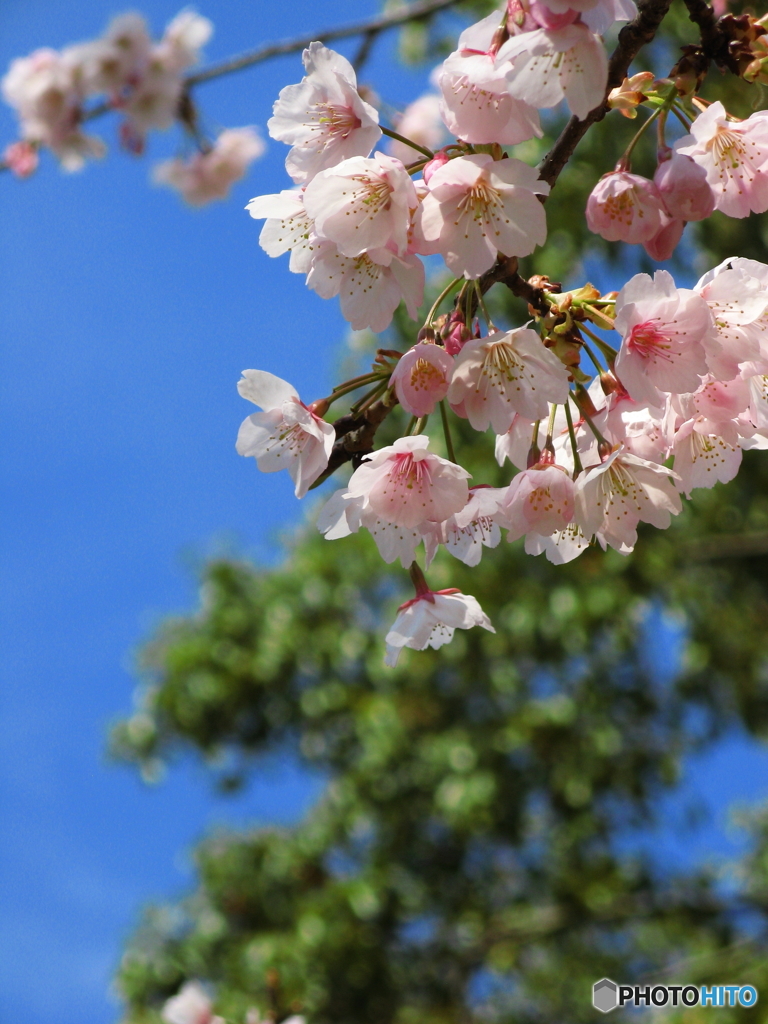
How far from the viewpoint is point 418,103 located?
4.14m

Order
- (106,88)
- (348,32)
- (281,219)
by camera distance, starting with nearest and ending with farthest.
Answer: (281,219)
(348,32)
(106,88)

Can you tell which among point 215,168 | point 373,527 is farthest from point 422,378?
point 215,168

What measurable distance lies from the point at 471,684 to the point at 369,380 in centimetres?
415

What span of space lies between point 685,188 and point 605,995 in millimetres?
3271

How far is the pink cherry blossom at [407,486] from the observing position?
101cm

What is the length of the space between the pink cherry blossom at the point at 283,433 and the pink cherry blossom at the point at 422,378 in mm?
134

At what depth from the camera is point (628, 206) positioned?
3.09 feet

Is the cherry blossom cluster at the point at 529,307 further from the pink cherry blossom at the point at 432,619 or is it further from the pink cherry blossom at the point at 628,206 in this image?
the pink cherry blossom at the point at 432,619

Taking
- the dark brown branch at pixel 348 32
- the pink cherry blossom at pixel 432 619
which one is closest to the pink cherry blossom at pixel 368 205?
the pink cherry blossom at pixel 432 619

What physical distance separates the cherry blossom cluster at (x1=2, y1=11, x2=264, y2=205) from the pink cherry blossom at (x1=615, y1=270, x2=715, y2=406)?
2.78 metres

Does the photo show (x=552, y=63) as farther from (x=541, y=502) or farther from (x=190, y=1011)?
(x=190, y=1011)

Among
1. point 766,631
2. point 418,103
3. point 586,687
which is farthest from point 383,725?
point 418,103

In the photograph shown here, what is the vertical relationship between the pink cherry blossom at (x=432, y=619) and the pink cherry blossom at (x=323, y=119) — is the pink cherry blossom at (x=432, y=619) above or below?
below

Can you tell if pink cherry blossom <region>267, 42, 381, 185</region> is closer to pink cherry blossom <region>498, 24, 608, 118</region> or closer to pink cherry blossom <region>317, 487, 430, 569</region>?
pink cherry blossom <region>498, 24, 608, 118</region>
